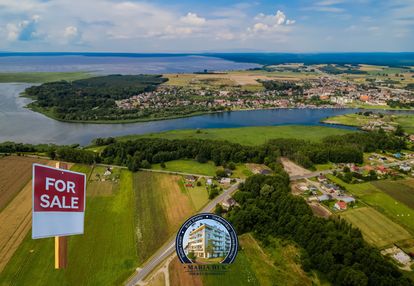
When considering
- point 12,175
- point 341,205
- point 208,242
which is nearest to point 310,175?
point 341,205

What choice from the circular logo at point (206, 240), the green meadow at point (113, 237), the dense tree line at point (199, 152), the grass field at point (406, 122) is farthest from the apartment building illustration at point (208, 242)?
the grass field at point (406, 122)

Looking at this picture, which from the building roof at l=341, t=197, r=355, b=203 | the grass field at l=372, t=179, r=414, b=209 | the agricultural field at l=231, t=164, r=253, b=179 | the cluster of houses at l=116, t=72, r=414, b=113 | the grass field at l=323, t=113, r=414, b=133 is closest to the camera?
the building roof at l=341, t=197, r=355, b=203

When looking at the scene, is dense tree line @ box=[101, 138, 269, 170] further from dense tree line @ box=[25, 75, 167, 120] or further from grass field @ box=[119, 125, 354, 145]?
dense tree line @ box=[25, 75, 167, 120]

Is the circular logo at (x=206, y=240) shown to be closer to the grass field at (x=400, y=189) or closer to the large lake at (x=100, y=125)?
the grass field at (x=400, y=189)

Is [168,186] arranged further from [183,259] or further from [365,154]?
[365,154]

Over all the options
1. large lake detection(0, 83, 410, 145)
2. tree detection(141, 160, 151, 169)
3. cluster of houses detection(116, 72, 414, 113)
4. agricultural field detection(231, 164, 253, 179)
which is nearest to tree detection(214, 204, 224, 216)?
agricultural field detection(231, 164, 253, 179)

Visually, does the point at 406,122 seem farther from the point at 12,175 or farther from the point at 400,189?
the point at 12,175
